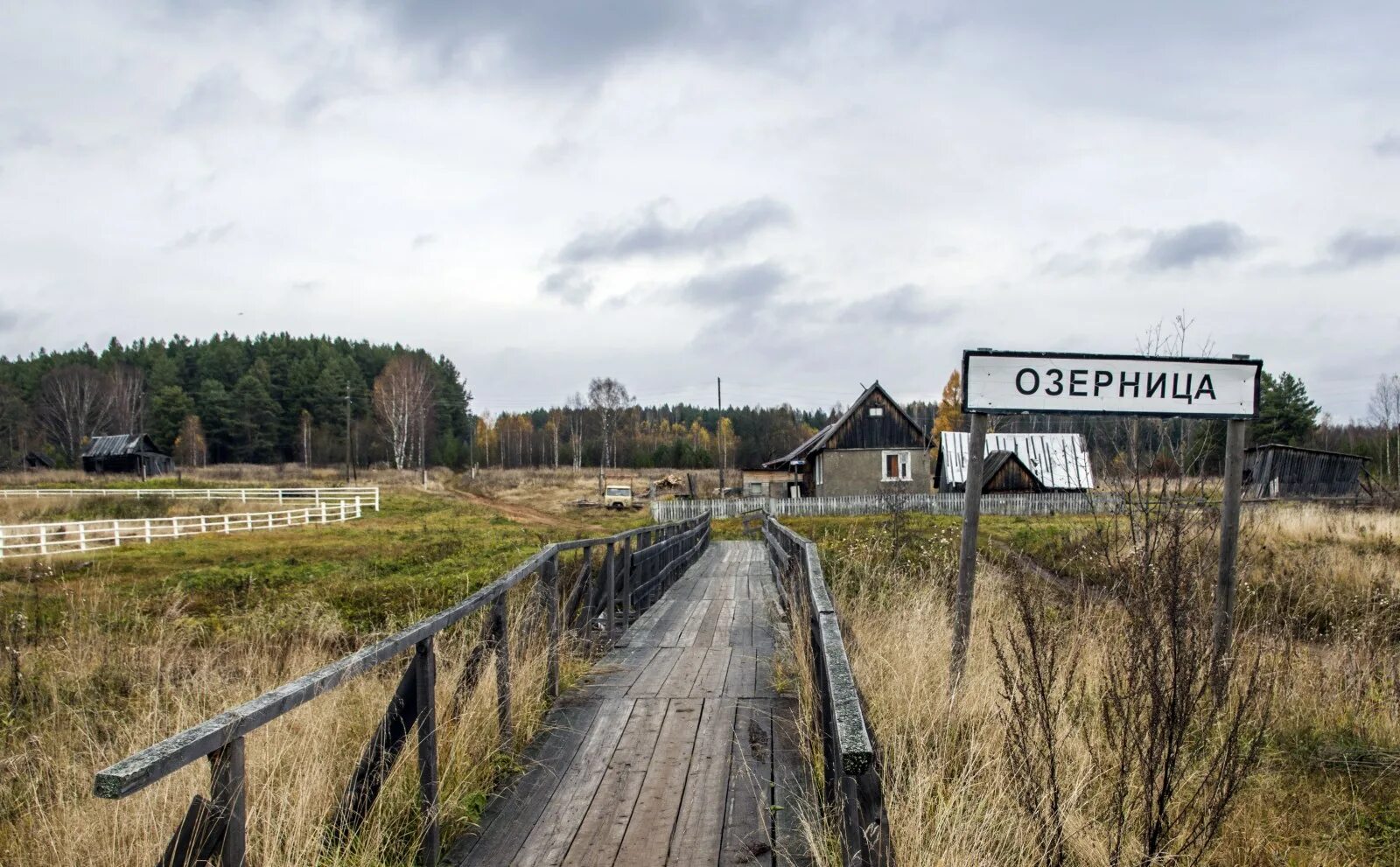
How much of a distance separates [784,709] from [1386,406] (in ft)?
224

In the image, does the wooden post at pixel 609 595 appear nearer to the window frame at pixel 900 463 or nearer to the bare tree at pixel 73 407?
the window frame at pixel 900 463

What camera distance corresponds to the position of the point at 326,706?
4.09 meters

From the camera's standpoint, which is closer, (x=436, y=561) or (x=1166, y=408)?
(x=1166, y=408)

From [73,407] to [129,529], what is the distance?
68.9 metres

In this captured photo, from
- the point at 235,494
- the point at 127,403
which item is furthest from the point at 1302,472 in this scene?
the point at 127,403

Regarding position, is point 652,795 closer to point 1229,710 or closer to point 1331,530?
point 1229,710

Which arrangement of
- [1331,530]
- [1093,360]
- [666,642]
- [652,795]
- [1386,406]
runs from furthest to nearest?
[1386,406] → [1331,530] → [666,642] → [1093,360] → [652,795]

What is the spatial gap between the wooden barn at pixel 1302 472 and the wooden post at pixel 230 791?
129 ft

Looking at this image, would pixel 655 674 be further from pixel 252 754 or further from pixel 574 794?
pixel 252 754

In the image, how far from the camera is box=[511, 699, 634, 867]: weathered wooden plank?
132 inches

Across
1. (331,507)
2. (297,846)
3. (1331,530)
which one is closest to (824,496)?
(331,507)

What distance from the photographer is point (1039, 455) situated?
41125mm

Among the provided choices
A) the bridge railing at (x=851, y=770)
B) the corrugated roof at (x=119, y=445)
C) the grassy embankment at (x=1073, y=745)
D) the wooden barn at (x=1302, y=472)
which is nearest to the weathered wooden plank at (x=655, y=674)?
the grassy embankment at (x=1073, y=745)

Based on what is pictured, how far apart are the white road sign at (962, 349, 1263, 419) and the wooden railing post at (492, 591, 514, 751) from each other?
2665mm
